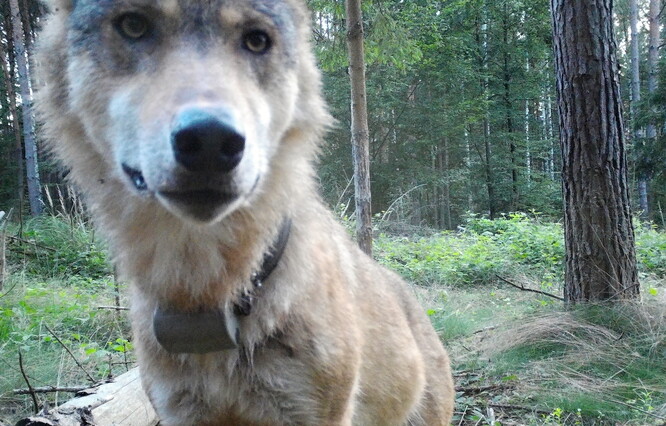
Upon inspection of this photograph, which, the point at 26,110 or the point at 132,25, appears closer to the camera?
the point at 132,25

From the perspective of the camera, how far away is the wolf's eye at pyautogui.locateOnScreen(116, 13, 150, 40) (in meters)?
2.00

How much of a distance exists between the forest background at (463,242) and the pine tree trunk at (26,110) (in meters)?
0.10

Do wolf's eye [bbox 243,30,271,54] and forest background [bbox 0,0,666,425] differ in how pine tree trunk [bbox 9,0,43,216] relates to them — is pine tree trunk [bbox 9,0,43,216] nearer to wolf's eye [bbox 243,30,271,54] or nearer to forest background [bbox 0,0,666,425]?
forest background [bbox 0,0,666,425]

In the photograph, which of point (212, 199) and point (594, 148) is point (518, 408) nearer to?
point (594, 148)

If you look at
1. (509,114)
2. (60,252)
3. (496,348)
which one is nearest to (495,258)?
(496,348)

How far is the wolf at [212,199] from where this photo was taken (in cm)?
182

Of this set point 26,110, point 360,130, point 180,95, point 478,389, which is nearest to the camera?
point 180,95

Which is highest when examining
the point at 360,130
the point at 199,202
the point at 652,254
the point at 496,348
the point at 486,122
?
the point at 486,122

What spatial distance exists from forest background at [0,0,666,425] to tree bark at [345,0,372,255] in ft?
3.98

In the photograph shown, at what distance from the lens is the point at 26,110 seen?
42.4ft

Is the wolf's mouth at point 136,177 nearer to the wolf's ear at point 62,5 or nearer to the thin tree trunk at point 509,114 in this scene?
the wolf's ear at point 62,5

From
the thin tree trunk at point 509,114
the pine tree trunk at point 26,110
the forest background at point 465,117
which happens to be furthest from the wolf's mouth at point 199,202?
the thin tree trunk at point 509,114

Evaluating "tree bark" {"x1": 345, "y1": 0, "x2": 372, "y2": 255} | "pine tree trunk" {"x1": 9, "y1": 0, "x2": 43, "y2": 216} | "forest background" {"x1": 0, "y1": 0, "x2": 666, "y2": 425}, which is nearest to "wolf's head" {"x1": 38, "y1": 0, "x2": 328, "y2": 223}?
"forest background" {"x1": 0, "y1": 0, "x2": 666, "y2": 425}

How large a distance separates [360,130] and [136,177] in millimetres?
5524
